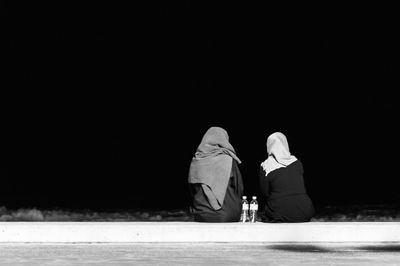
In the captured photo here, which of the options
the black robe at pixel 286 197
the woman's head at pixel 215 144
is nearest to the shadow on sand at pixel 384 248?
the black robe at pixel 286 197

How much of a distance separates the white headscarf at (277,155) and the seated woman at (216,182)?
0.35m

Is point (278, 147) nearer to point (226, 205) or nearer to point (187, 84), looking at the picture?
point (226, 205)

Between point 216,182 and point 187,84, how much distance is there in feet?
61.3

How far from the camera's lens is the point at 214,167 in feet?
36.6

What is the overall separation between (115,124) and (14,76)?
333cm

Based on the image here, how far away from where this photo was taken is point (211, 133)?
1130cm

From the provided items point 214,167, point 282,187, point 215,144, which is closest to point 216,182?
point 214,167

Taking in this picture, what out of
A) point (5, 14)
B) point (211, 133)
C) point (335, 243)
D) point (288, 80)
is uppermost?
point (5, 14)

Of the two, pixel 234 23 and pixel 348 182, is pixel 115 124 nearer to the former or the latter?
pixel 234 23

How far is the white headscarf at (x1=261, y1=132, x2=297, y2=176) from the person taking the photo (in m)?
11.2

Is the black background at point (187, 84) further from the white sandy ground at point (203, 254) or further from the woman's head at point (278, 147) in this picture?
the white sandy ground at point (203, 254)

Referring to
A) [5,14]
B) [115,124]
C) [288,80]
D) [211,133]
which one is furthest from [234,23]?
[211,133]

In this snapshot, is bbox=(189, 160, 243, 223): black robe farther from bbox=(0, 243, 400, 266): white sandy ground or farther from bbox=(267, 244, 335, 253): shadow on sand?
bbox=(267, 244, 335, 253): shadow on sand

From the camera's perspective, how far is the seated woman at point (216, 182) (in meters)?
11.1
